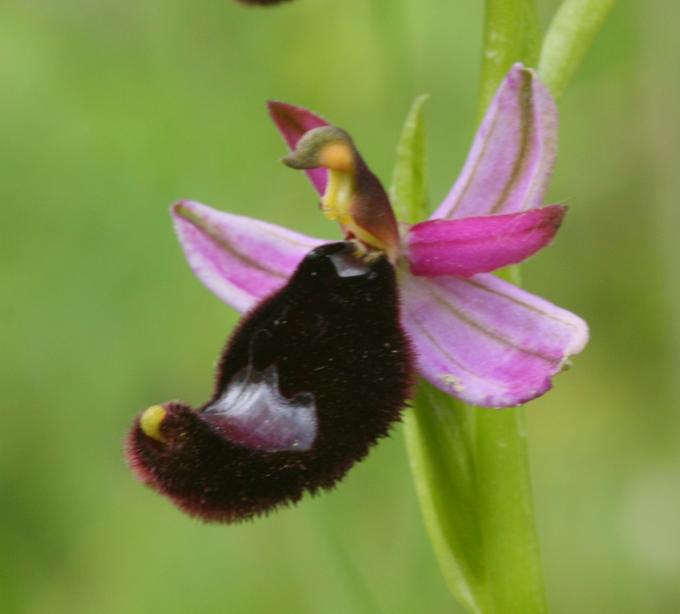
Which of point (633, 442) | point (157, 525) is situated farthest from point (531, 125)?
point (633, 442)

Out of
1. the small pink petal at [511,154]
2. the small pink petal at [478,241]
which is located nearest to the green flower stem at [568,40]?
the small pink petal at [511,154]

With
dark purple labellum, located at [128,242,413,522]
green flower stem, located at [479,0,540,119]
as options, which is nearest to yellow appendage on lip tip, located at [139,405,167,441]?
dark purple labellum, located at [128,242,413,522]

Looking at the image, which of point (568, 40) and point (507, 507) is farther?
point (568, 40)

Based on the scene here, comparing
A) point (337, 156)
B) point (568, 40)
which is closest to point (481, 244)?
point (337, 156)

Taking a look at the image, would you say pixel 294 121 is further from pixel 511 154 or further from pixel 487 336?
pixel 487 336

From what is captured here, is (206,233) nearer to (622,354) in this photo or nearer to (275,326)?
(275,326)

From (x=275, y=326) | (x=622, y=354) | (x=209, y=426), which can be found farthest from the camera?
(x=622, y=354)
